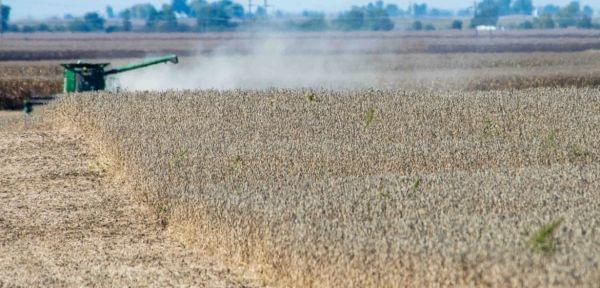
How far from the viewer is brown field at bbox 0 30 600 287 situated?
9.59 meters

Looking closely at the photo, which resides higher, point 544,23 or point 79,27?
point 79,27

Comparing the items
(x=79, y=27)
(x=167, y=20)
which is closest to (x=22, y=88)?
(x=167, y=20)

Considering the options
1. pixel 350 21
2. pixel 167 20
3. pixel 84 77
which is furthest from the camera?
pixel 167 20

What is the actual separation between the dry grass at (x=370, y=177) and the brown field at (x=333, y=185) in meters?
0.02

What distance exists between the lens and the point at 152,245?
532 inches

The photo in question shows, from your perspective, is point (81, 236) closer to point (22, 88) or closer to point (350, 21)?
point (22, 88)

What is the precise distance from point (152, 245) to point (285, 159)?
3.09m

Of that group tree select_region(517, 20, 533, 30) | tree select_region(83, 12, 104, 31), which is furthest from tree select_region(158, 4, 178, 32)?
tree select_region(517, 20, 533, 30)

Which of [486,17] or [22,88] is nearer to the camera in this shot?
[22,88]

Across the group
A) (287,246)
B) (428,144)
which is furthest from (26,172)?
(287,246)

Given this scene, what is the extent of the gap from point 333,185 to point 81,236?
2.75 m

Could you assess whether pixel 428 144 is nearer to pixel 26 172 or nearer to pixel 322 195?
pixel 322 195

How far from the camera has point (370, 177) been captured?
47.0 ft

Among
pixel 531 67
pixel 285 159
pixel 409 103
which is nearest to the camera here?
pixel 285 159
